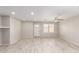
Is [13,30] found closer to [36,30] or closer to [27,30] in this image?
[27,30]

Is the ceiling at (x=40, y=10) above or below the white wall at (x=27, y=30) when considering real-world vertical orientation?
above

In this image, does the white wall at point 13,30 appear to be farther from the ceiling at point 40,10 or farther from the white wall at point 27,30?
the white wall at point 27,30

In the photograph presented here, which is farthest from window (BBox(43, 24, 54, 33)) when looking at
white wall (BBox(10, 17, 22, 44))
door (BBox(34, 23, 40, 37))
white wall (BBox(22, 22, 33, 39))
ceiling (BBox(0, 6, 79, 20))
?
ceiling (BBox(0, 6, 79, 20))

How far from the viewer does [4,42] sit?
625 centimetres

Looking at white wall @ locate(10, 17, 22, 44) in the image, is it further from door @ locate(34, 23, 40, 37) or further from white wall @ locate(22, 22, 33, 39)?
door @ locate(34, 23, 40, 37)

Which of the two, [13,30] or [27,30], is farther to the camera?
[27,30]

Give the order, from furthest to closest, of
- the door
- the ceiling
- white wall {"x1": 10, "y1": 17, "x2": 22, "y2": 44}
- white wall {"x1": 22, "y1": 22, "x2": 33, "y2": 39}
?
the door, white wall {"x1": 22, "y1": 22, "x2": 33, "y2": 39}, white wall {"x1": 10, "y1": 17, "x2": 22, "y2": 44}, the ceiling

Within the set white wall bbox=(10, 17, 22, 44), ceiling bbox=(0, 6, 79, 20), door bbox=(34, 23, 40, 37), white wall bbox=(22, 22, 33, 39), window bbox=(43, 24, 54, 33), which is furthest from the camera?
window bbox=(43, 24, 54, 33)

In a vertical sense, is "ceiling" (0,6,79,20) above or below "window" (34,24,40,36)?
above

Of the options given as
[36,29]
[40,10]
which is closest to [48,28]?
[36,29]

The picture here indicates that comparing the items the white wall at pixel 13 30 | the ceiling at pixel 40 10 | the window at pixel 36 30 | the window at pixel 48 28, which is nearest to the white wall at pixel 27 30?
the window at pixel 36 30
